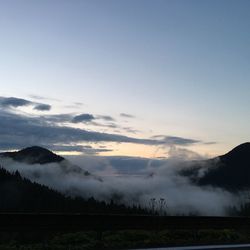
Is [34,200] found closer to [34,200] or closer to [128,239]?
[34,200]

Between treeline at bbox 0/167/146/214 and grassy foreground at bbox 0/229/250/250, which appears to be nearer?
grassy foreground at bbox 0/229/250/250

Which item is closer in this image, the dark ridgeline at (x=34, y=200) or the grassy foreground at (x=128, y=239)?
the grassy foreground at (x=128, y=239)

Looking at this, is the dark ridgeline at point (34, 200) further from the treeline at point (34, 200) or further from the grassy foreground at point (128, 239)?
the grassy foreground at point (128, 239)

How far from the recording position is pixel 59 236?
1306 cm

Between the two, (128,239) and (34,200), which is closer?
(128,239)

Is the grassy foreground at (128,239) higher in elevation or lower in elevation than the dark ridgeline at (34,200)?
lower

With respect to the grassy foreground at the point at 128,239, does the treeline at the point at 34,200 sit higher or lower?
higher

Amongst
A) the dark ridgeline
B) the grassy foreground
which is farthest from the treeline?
the grassy foreground

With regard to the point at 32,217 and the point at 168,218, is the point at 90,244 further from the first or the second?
the point at 168,218

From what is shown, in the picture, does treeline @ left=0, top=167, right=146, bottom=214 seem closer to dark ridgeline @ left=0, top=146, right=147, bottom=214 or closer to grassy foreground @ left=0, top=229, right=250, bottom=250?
dark ridgeline @ left=0, top=146, right=147, bottom=214

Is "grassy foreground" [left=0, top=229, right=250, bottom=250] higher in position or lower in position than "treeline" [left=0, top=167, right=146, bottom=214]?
lower

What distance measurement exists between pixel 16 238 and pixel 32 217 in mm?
1638

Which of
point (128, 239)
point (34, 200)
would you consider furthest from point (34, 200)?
point (128, 239)

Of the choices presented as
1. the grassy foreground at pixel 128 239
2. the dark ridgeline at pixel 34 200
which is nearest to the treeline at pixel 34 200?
the dark ridgeline at pixel 34 200
